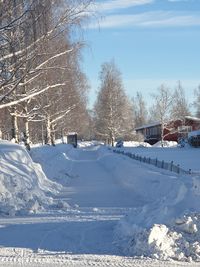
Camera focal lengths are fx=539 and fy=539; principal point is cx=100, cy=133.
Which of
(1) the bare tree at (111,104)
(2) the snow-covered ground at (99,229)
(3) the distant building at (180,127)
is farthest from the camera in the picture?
(3) the distant building at (180,127)

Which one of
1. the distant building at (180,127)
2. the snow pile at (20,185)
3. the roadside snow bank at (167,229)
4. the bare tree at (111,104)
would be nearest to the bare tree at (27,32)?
the snow pile at (20,185)

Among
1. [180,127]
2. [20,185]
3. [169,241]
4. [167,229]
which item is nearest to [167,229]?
[167,229]

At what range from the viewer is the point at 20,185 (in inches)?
587

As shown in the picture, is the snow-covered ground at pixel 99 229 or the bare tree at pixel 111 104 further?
the bare tree at pixel 111 104

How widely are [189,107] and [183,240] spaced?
405 feet

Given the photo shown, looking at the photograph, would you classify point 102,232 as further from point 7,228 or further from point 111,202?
point 111,202

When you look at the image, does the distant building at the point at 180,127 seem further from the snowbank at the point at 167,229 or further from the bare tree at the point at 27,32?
the snowbank at the point at 167,229

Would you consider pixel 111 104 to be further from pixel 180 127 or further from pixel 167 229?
pixel 167 229

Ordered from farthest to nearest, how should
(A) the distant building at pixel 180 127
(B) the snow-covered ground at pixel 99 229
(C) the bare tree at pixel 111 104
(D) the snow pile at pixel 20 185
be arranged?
(A) the distant building at pixel 180 127
(C) the bare tree at pixel 111 104
(D) the snow pile at pixel 20 185
(B) the snow-covered ground at pixel 99 229

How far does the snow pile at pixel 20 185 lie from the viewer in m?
12.9

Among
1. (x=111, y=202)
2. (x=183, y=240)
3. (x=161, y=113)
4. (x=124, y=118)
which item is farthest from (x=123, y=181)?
(x=161, y=113)

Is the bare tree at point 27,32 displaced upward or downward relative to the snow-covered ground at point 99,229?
upward

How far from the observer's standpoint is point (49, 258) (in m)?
7.79

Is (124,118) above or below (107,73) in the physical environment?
below
